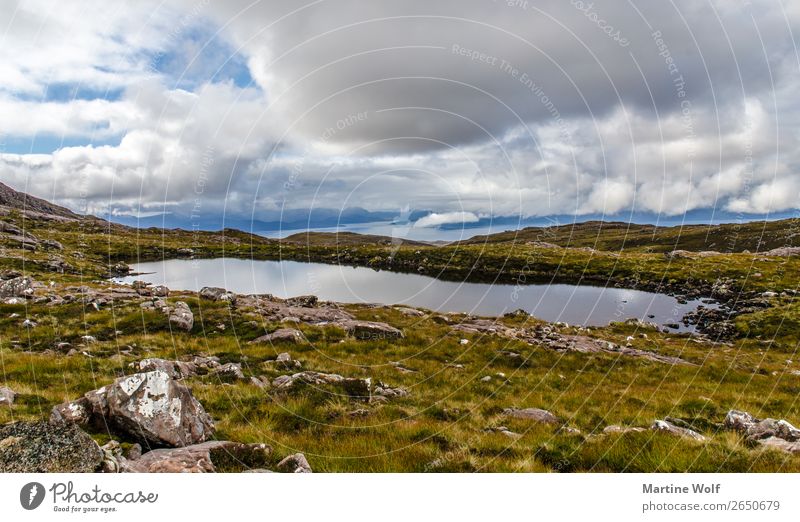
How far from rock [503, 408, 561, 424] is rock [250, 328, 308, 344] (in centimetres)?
1166

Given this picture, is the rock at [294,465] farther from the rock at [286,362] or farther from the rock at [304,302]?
the rock at [304,302]

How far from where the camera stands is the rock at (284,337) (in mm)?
19766

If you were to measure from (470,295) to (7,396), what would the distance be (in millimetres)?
53610

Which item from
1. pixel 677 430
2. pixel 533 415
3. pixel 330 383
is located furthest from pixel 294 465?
pixel 677 430

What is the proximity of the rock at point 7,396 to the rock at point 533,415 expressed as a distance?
1304 centimetres

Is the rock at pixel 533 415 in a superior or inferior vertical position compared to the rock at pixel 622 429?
inferior

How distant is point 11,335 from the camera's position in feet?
59.9

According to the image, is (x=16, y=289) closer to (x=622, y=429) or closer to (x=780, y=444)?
(x=622, y=429)

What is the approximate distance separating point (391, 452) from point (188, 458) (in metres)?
3.93

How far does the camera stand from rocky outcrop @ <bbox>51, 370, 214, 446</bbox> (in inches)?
303

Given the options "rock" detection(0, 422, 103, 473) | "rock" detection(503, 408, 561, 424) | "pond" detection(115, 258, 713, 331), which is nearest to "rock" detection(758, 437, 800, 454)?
"rock" detection(503, 408, 561, 424)

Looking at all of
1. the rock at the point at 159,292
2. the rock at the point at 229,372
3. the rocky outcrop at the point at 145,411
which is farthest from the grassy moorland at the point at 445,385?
the rock at the point at 159,292

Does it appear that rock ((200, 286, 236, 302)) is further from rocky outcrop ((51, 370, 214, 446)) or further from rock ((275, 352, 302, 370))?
rocky outcrop ((51, 370, 214, 446))
